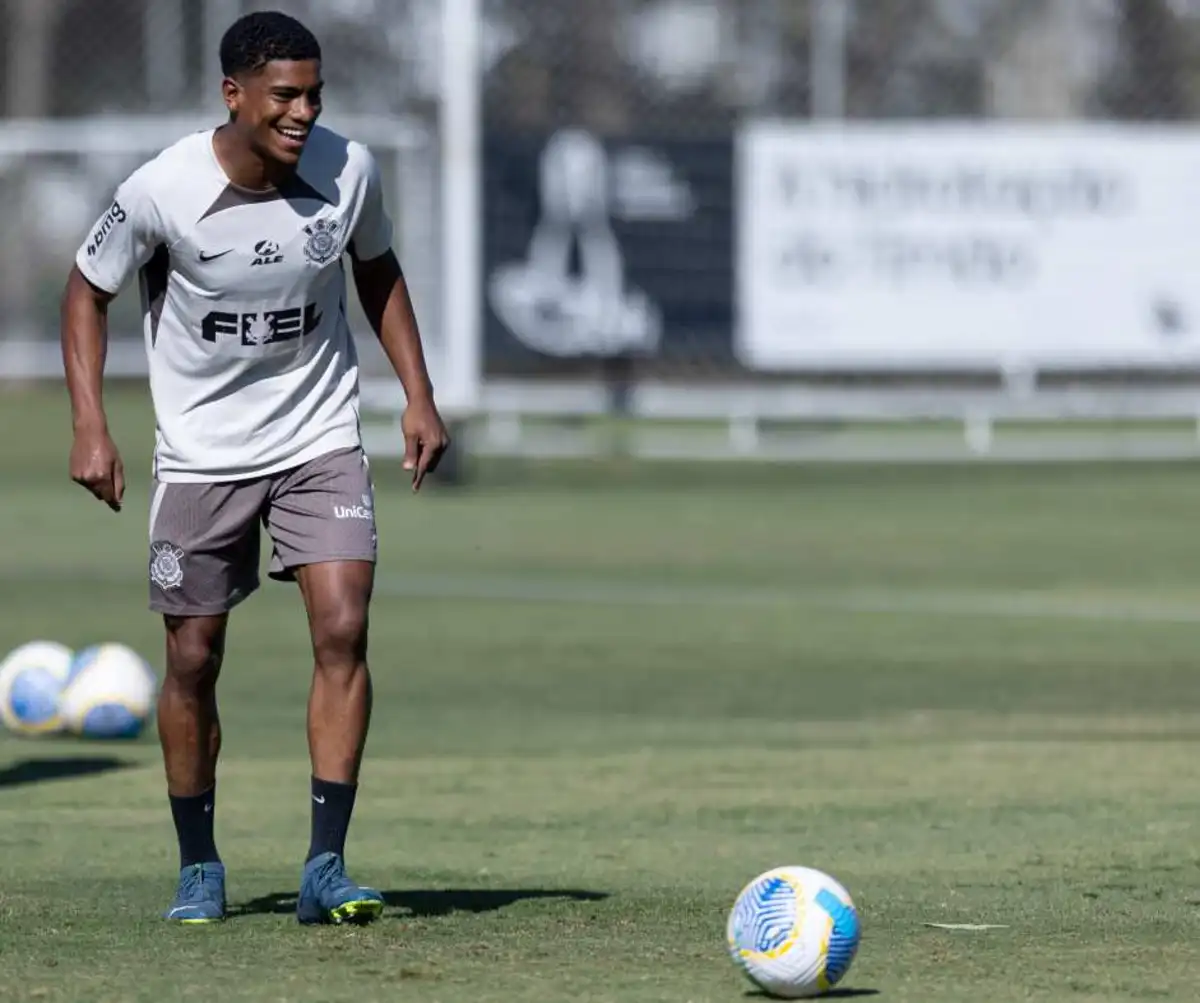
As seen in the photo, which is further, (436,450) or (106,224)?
(436,450)

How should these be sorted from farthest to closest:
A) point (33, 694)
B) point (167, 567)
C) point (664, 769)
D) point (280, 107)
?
1. point (33, 694)
2. point (664, 769)
3. point (167, 567)
4. point (280, 107)

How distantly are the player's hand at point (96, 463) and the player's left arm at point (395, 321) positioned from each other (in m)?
0.73

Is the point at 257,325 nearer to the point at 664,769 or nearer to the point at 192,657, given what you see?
the point at 192,657

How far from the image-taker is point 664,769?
33.4 ft

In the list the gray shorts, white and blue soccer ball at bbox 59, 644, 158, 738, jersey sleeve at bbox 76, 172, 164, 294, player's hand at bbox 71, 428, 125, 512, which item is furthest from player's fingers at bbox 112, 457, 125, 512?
white and blue soccer ball at bbox 59, 644, 158, 738

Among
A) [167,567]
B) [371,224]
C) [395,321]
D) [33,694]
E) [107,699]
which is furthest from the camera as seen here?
[33,694]

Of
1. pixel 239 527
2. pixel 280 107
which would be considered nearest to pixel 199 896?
pixel 239 527

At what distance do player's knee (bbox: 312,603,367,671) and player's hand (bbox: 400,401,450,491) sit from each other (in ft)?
1.32

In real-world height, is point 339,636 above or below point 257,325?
below

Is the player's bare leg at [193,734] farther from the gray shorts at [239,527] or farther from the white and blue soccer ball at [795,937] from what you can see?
the white and blue soccer ball at [795,937]

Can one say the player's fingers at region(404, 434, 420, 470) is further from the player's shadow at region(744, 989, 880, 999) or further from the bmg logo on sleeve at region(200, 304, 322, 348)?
the player's shadow at region(744, 989, 880, 999)

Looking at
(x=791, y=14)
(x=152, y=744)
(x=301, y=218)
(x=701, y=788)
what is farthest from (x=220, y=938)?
(x=791, y=14)

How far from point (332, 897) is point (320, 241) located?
5.19ft

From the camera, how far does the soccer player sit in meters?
6.95
